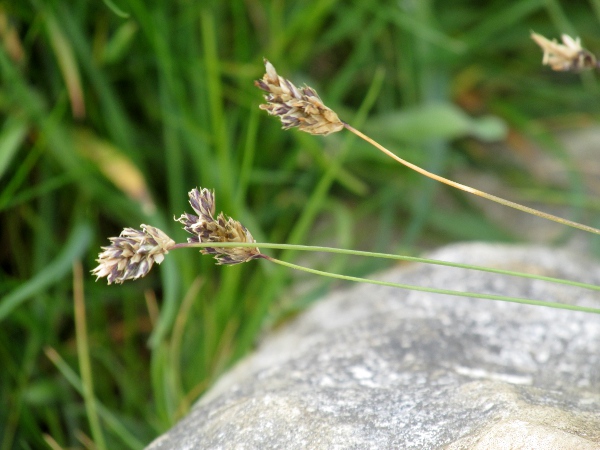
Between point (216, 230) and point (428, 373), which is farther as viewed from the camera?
point (428, 373)

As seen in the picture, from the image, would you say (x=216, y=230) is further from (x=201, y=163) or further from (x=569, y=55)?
(x=201, y=163)

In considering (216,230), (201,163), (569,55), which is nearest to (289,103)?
(216,230)

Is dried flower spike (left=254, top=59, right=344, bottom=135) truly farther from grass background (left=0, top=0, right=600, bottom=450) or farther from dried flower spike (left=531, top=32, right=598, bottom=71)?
grass background (left=0, top=0, right=600, bottom=450)

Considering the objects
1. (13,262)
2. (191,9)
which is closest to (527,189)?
(191,9)

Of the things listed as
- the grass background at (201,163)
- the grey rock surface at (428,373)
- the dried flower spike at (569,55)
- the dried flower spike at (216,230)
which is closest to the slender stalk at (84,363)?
the grass background at (201,163)

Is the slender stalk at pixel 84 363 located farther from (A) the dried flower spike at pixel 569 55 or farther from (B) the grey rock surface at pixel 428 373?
(A) the dried flower spike at pixel 569 55

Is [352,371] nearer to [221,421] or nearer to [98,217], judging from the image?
[221,421]

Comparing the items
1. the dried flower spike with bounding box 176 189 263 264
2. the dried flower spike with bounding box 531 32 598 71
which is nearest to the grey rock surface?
the dried flower spike with bounding box 176 189 263 264
